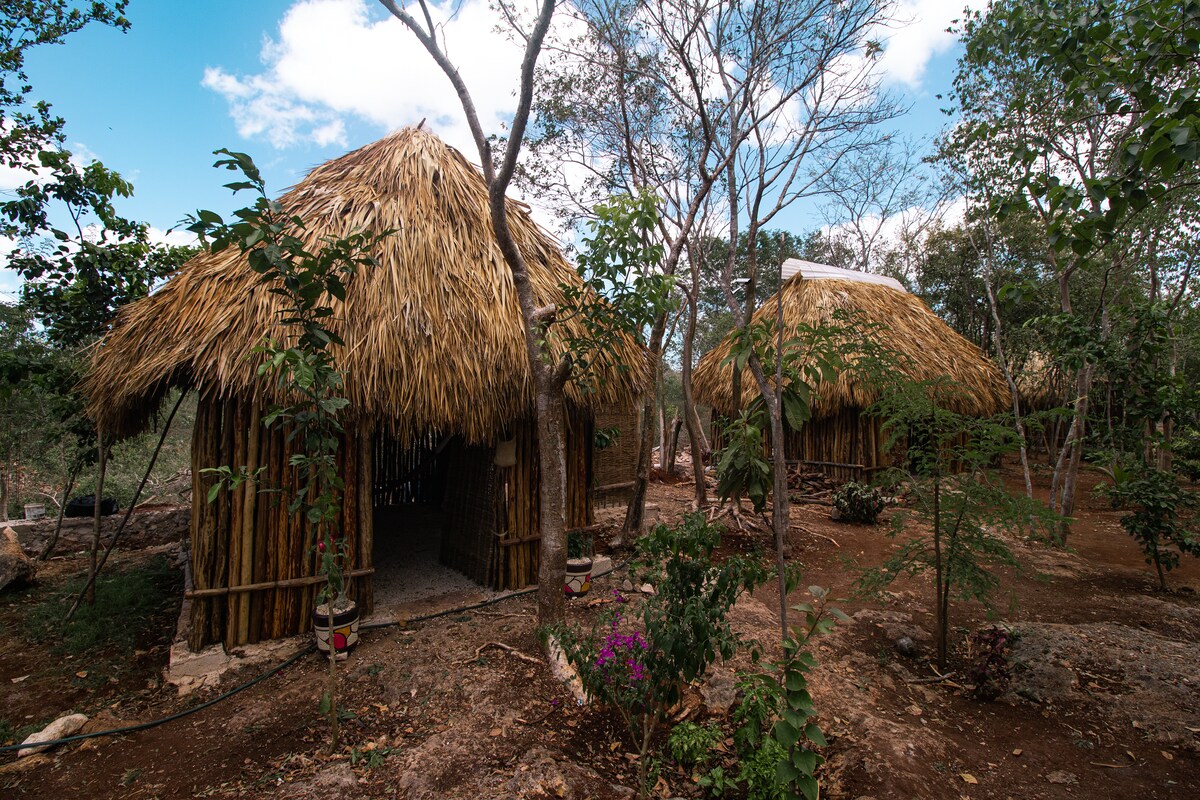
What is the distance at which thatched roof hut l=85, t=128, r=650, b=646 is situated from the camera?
3.71m

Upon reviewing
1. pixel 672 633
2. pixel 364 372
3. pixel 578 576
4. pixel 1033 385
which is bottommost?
pixel 578 576

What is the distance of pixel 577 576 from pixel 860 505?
4.79 meters

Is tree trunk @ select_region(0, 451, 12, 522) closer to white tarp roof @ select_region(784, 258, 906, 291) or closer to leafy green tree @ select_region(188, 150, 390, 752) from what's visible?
leafy green tree @ select_region(188, 150, 390, 752)

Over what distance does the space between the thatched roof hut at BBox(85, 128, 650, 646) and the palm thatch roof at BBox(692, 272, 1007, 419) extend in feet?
17.3

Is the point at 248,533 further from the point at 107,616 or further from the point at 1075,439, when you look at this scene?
the point at 1075,439

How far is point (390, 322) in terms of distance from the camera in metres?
3.98

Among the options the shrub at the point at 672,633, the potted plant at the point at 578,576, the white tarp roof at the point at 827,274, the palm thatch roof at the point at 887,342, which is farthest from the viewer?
the white tarp roof at the point at 827,274

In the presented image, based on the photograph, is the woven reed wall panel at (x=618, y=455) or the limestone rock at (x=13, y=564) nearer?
the limestone rock at (x=13, y=564)

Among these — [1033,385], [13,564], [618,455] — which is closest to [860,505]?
[618,455]

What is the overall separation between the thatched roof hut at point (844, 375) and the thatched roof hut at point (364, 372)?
5047 mm

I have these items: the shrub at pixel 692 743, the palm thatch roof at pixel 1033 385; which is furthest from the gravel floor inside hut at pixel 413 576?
the palm thatch roof at pixel 1033 385

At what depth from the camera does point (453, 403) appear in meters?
4.05

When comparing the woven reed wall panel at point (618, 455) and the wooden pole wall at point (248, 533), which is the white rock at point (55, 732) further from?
the woven reed wall panel at point (618, 455)

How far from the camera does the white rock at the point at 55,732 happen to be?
9.16 ft
